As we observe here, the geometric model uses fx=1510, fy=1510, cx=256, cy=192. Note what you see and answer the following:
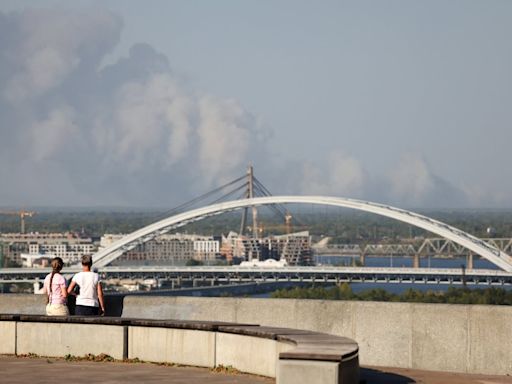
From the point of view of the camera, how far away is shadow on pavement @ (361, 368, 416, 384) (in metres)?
12.5

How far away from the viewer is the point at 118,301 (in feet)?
50.0

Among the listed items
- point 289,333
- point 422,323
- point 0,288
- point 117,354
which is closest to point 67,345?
point 117,354

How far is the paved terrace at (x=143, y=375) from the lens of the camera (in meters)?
11.9

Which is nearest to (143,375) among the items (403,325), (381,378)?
(381,378)

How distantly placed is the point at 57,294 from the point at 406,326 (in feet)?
11.0

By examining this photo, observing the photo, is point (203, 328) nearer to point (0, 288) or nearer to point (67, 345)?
point (67, 345)

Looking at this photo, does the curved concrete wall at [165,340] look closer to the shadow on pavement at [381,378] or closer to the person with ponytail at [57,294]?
the person with ponytail at [57,294]

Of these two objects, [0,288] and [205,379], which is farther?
[0,288]

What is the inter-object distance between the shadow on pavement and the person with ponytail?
9.90 feet

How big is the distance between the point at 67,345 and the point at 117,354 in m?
0.53

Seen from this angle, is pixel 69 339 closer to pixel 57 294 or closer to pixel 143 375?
pixel 57 294

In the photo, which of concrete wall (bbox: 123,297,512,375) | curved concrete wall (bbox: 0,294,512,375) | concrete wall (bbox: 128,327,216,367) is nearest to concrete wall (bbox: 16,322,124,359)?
concrete wall (bbox: 128,327,216,367)

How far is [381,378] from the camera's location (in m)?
12.8

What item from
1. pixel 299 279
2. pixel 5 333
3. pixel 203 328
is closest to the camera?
pixel 203 328
